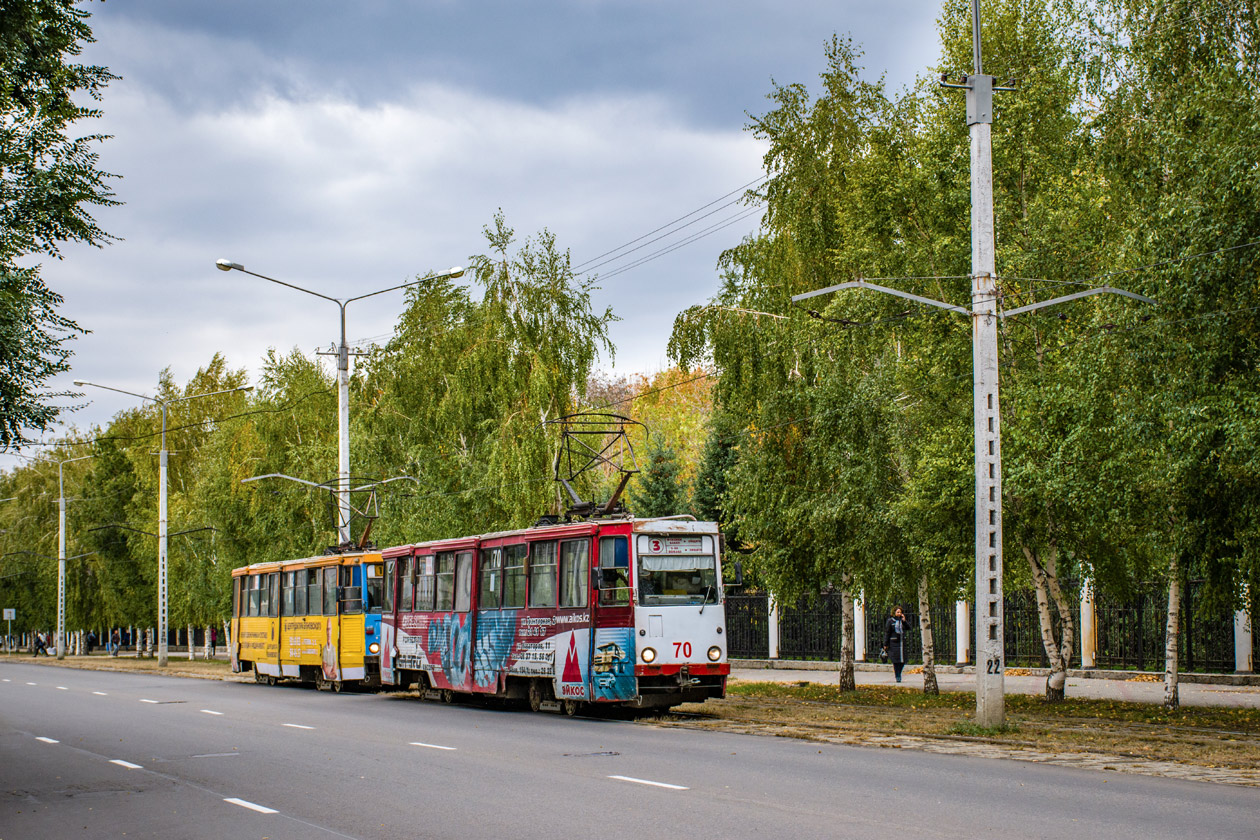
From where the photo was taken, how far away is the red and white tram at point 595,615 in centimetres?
2247

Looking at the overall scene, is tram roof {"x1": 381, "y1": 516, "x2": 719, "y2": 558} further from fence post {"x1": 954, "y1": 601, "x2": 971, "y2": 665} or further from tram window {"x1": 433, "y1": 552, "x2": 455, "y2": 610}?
fence post {"x1": 954, "y1": 601, "x2": 971, "y2": 665}

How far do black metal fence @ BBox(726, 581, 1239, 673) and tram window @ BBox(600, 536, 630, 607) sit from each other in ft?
22.7

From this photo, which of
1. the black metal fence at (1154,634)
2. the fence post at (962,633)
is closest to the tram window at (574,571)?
the black metal fence at (1154,634)

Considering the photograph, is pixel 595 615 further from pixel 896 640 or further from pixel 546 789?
pixel 896 640

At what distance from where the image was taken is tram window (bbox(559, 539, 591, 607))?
23.4 metres

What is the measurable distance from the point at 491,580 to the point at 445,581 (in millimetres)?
2544

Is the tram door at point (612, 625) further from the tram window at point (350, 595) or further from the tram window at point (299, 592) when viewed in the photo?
the tram window at point (299, 592)

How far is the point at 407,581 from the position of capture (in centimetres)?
3069

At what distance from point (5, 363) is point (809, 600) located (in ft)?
80.4

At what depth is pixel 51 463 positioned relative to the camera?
87875 mm

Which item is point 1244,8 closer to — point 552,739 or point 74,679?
point 552,739

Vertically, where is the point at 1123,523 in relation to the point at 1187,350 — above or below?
below

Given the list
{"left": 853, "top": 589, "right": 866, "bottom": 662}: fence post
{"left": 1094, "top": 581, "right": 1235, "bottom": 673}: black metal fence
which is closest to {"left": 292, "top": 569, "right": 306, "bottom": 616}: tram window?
{"left": 853, "top": 589, "right": 866, "bottom": 662}: fence post

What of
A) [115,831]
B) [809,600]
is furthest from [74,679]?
[115,831]
